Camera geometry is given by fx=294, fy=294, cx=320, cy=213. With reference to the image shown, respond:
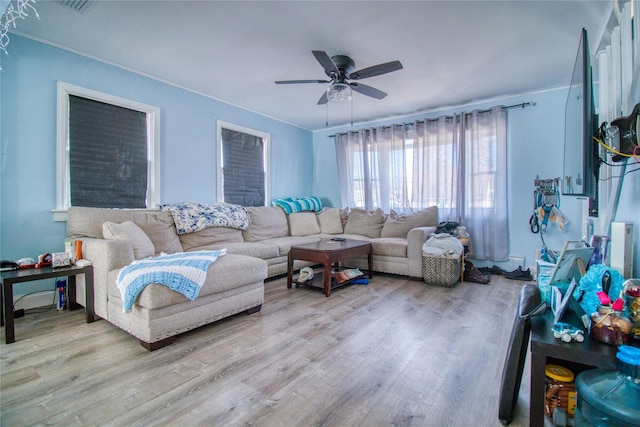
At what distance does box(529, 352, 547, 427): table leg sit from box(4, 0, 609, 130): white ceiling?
2283 millimetres

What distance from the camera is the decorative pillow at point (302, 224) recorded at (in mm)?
4531

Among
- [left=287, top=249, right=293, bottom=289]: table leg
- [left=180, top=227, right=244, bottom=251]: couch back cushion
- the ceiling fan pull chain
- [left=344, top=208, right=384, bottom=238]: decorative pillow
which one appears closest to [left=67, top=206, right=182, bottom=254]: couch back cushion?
[left=180, top=227, right=244, bottom=251]: couch back cushion

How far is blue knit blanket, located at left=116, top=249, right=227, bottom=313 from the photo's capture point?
1829 mm

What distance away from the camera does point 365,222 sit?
4.52 meters

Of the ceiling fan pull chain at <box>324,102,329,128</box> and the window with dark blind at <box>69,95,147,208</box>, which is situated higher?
the ceiling fan pull chain at <box>324,102,329,128</box>

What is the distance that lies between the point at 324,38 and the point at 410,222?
8.53 ft

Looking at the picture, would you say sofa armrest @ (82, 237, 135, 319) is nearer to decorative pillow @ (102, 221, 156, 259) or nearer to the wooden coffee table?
decorative pillow @ (102, 221, 156, 259)

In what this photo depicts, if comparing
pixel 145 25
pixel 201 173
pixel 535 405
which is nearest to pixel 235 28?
pixel 145 25

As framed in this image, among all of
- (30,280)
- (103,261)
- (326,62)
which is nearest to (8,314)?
(30,280)

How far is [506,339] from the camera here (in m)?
2.01

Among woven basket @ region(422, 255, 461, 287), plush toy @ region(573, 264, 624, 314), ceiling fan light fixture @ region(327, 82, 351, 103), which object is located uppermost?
ceiling fan light fixture @ region(327, 82, 351, 103)

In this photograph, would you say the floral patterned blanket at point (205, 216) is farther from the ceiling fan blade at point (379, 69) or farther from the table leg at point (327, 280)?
the ceiling fan blade at point (379, 69)

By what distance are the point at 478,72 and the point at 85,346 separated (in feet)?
14.0

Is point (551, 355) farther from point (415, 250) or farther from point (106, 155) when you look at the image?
point (106, 155)
